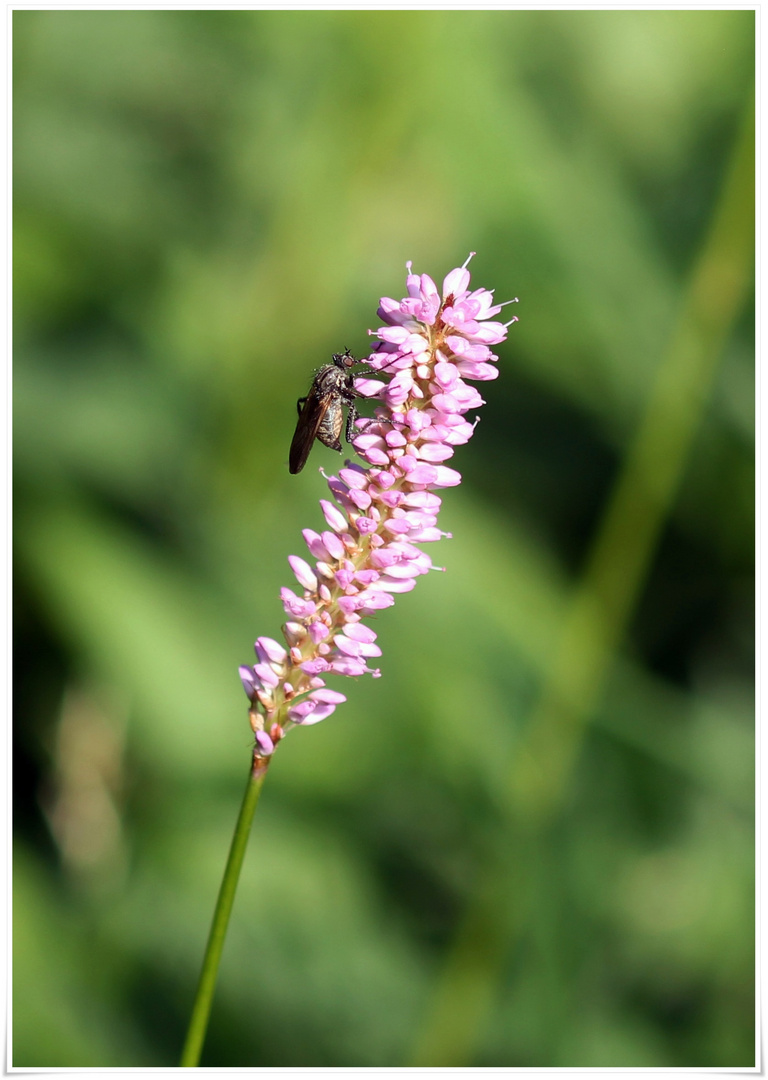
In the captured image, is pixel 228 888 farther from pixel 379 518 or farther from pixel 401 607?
pixel 401 607

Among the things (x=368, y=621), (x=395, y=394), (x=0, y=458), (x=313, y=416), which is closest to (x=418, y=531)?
(x=395, y=394)

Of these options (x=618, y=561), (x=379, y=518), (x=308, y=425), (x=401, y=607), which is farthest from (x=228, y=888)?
(x=618, y=561)

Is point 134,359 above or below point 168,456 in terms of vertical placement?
above

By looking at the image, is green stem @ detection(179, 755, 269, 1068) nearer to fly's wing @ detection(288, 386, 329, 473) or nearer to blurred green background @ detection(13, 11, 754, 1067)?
fly's wing @ detection(288, 386, 329, 473)

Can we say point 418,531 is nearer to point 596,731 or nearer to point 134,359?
point 596,731

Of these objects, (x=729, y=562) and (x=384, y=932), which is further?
(x=729, y=562)

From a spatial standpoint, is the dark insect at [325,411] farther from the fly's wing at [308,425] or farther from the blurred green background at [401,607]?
the blurred green background at [401,607]
